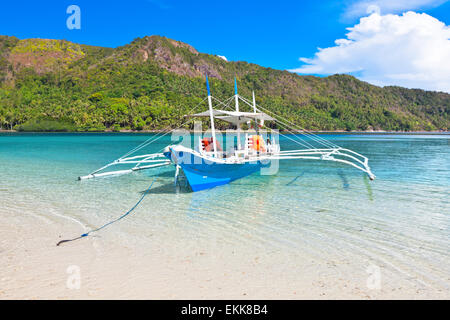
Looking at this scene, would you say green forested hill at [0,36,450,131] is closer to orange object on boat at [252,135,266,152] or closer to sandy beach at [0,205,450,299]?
orange object on boat at [252,135,266,152]

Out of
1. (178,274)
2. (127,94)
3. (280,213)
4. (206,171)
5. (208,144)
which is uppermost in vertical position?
(127,94)

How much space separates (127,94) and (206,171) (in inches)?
5209

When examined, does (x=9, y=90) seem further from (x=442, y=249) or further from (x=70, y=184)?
(x=442, y=249)

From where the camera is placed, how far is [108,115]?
11394 cm

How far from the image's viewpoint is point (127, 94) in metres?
132

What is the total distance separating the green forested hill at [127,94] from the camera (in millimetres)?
113938

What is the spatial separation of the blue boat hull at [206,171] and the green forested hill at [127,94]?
246ft

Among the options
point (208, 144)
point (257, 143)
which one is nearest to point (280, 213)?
point (208, 144)

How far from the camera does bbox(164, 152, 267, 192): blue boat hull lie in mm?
10215

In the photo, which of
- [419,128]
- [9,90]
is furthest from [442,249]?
[419,128]

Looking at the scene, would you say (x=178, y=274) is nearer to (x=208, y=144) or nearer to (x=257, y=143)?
(x=208, y=144)

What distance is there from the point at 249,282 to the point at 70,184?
36.4ft

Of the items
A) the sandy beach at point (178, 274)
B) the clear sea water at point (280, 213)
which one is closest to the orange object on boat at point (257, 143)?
the clear sea water at point (280, 213)

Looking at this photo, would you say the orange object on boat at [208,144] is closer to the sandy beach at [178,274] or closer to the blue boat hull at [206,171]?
the blue boat hull at [206,171]
